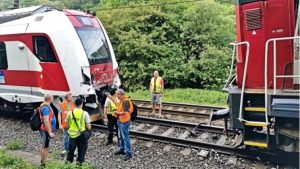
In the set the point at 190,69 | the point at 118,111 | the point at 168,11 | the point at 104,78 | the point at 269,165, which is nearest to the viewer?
the point at 269,165

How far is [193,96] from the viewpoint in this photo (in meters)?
15.8

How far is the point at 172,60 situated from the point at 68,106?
37.0 ft

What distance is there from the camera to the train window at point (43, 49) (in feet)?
34.4

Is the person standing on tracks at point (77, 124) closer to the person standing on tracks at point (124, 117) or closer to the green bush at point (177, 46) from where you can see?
the person standing on tracks at point (124, 117)

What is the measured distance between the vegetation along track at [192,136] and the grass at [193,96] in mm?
4154

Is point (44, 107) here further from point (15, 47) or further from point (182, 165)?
point (15, 47)

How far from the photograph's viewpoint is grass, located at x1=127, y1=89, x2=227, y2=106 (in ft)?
48.5

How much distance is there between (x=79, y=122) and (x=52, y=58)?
4.23 meters

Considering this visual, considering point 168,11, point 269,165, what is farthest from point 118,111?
point 168,11

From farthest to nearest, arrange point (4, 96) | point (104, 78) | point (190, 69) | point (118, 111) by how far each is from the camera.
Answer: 1. point (190, 69)
2. point (4, 96)
3. point (104, 78)
4. point (118, 111)

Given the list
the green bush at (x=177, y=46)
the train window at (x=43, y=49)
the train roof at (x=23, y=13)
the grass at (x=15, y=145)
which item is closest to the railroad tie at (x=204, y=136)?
the grass at (x=15, y=145)

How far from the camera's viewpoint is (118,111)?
798 centimetres

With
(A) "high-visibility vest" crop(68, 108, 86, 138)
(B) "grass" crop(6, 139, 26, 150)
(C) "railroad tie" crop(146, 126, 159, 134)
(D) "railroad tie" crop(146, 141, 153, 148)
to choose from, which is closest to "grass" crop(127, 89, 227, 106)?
(C) "railroad tie" crop(146, 126, 159, 134)

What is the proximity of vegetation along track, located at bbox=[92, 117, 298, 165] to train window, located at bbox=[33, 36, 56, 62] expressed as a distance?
93.1 inches
